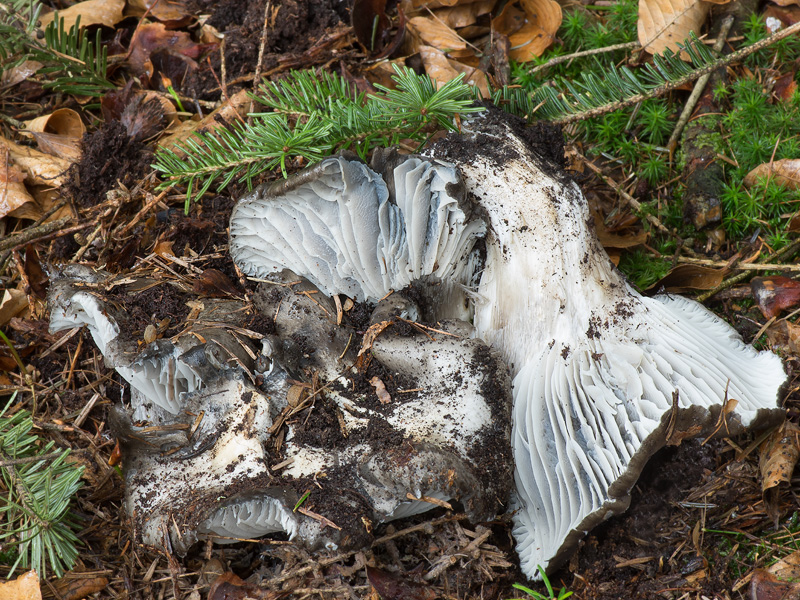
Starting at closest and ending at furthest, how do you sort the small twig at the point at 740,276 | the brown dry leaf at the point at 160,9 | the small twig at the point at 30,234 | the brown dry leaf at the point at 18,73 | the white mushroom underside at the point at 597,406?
the white mushroom underside at the point at 597,406 → the small twig at the point at 740,276 → the small twig at the point at 30,234 → the brown dry leaf at the point at 18,73 → the brown dry leaf at the point at 160,9

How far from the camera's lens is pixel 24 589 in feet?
8.59

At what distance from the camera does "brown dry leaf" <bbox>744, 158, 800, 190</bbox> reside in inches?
140

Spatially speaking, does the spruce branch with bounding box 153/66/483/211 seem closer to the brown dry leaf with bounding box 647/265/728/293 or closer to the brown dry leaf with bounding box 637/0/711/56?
the brown dry leaf with bounding box 637/0/711/56

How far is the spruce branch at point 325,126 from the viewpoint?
9.70 feet

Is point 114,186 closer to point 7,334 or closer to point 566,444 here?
point 7,334

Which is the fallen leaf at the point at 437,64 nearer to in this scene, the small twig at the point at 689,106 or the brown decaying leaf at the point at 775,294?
the small twig at the point at 689,106

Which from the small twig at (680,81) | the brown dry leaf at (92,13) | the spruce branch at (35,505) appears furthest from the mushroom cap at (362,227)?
the brown dry leaf at (92,13)

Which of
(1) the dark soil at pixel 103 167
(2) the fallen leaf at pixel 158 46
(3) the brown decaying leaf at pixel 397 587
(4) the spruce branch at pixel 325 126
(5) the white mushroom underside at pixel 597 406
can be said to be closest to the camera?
(3) the brown decaying leaf at pixel 397 587

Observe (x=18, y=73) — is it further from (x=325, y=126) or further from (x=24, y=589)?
(x=24, y=589)

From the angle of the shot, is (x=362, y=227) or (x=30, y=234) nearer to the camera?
(x=362, y=227)

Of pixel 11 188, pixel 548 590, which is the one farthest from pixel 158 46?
pixel 548 590

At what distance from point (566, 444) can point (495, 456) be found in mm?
323

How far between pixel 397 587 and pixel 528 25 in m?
3.50

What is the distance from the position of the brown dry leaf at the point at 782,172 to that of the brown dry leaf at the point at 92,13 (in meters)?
4.22
